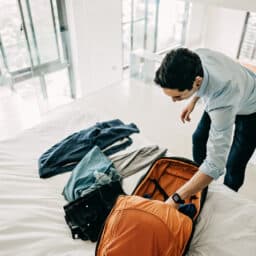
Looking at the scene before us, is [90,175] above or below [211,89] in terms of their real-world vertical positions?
below

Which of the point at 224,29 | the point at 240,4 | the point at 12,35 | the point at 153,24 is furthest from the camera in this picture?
the point at 224,29

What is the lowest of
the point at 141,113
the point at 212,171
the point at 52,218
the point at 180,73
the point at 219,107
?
the point at 141,113

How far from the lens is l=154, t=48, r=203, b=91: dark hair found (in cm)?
91

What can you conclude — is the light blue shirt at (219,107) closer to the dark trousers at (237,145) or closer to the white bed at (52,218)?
the white bed at (52,218)

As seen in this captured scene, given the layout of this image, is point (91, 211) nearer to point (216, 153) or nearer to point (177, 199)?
point (177, 199)

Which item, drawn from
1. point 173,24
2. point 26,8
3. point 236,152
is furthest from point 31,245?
point 173,24

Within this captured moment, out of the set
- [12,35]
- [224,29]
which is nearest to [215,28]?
[224,29]

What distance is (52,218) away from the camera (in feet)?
3.51

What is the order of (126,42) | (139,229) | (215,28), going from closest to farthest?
(139,229) < (126,42) < (215,28)

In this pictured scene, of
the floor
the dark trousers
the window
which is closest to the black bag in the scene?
→ the dark trousers

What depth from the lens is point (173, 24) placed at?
17.5 ft

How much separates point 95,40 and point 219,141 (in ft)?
9.55

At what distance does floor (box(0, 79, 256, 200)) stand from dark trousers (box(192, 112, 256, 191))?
0.37 metres

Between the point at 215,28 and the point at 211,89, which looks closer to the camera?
the point at 211,89
